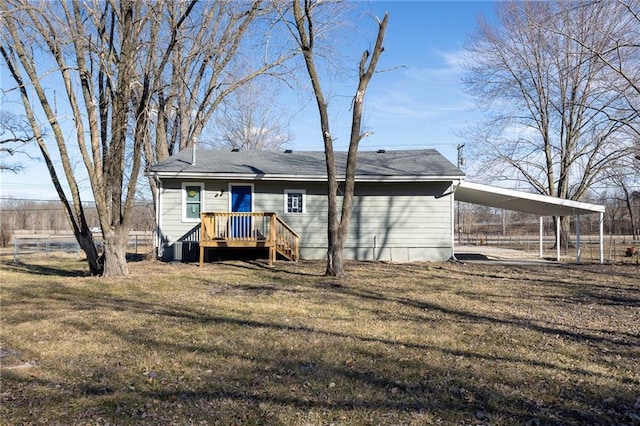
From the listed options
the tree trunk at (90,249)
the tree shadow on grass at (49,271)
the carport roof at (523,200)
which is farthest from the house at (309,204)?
the tree trunk at (90,249)

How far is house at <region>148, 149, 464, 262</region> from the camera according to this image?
1556cm

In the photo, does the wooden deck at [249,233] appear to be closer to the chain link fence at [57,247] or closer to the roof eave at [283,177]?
the roof eave at [283,177]

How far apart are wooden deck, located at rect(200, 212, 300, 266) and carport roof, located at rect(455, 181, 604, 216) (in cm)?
598

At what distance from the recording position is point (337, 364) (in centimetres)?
480

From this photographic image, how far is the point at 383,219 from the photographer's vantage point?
16281 mm

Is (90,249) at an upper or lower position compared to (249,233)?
lower

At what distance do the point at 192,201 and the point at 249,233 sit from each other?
2494 mm

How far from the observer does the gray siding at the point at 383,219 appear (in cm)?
1617

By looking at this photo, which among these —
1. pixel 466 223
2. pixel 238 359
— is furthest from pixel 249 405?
pixel 466 223

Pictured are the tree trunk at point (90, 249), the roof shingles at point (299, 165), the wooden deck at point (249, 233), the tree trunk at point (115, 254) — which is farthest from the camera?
the roof shingles at point (299, 165)

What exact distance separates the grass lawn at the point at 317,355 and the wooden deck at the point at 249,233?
405 centimetres

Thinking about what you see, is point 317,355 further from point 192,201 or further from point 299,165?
point 299,165

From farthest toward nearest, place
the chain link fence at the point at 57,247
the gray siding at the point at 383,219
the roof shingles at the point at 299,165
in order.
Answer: the chain link fence at the point at 57,247
the gray siding at the point at 383,219
the roof shingles at the point at 299,165

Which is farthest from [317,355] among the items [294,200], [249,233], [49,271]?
[294,200]
